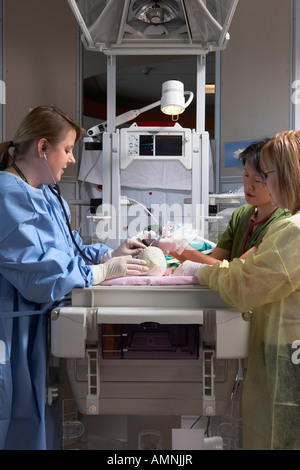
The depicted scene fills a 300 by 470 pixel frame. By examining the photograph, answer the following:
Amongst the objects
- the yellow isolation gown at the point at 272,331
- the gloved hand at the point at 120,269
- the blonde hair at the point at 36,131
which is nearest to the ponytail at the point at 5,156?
the blonde hair at the point at 36,131

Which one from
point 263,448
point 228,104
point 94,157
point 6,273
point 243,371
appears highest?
point 228,104

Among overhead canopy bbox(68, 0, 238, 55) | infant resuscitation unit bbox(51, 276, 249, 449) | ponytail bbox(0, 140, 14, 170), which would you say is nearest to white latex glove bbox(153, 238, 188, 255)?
infant resuscitation unit bbox(51, 276, 249, 449)

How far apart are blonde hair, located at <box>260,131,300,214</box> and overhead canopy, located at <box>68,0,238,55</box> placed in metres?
1.37

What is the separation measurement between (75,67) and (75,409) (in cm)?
387

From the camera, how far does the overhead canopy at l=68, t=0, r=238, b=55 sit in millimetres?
2594

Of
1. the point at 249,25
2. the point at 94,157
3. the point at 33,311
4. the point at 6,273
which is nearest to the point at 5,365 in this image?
the point at 33,311

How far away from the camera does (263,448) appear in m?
1.33

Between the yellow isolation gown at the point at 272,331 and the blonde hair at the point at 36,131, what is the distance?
78 cm

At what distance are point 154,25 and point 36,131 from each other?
1699 mm

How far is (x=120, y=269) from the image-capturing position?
152 cm

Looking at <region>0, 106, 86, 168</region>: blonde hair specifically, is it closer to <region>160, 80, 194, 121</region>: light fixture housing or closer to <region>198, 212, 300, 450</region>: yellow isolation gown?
<region>198, 212, 300, 450</region>: yellow isolation gown

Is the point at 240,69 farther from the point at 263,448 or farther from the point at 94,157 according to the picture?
the point at 263,448

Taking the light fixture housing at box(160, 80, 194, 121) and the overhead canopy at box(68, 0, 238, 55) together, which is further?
the light fixture housing at box(160, 80, 194, 121)

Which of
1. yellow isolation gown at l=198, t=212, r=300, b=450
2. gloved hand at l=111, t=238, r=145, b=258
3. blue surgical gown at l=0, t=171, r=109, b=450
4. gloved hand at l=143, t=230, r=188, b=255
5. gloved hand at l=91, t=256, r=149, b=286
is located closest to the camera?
yellow isolation gown at l=198, t=212, r=300, b=450
